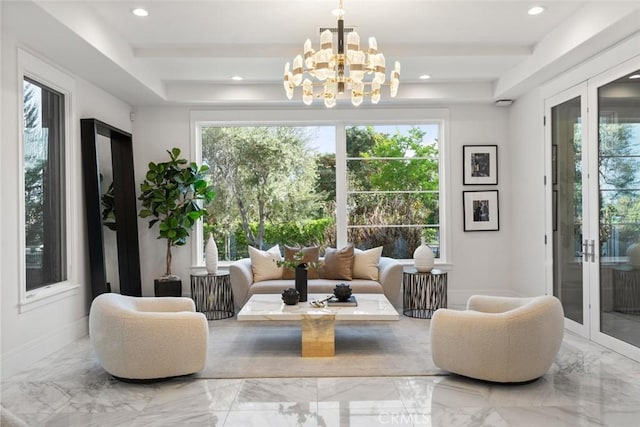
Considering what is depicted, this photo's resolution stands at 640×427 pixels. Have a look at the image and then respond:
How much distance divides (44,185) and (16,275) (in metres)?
0.96

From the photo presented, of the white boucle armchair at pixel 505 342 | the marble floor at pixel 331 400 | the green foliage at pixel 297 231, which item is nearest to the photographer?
the marble floor at pixel 331 400

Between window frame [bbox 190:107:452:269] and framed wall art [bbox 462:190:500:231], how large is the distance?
0.83 feet

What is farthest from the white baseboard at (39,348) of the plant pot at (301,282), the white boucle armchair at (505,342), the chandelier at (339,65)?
the white boucle armchair at (505,342)

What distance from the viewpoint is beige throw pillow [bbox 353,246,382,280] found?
5992 millimetres

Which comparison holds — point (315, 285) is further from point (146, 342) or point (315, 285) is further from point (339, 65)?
point (339, 65)

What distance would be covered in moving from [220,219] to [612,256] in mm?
4733

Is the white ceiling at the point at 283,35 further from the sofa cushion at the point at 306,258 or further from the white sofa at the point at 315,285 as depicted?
the white sofa at the point at 315,285

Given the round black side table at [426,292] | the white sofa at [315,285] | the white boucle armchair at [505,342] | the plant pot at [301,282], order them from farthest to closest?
the round black side table at [426,292] → the white sofa at [315,285] → the plant pot at [301,282] → the white boucle armchair at [505,342]

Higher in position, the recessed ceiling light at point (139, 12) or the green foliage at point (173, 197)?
the recessed ceiling light at point (139, 12)

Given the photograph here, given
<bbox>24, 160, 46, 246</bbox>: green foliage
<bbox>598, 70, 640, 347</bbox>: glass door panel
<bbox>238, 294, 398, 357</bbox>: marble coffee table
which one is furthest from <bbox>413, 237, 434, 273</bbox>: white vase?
<bbox>24, 160, 46, 246</bbox>: green foliage

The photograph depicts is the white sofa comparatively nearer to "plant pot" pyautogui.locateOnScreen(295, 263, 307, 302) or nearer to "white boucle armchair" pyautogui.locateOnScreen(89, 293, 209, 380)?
"plant pot" pyautogui.locateOnScreen(295, 263, 307, 302)

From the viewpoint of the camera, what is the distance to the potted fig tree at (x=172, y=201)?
621 centimetres

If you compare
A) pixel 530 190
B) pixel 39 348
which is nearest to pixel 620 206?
pixel 530 190

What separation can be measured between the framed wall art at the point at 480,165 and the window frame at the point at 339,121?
0.84 ft
